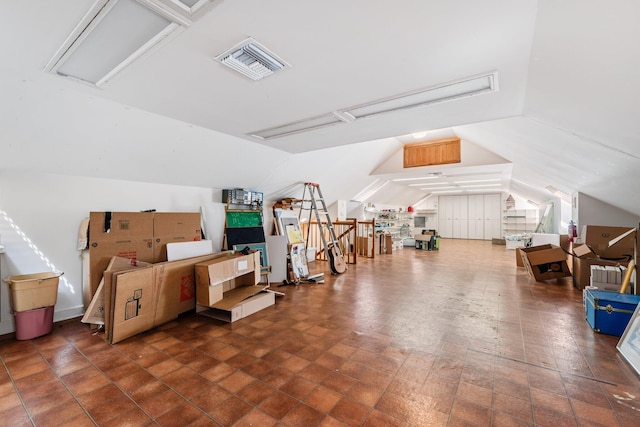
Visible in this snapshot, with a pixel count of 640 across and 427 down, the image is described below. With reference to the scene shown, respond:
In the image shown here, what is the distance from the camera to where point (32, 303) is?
278 cm

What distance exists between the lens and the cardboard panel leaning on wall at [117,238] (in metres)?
3.17

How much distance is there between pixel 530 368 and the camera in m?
2.32

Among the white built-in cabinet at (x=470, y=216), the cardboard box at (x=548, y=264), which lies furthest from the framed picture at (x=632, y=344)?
the white built-in cabinet at (x=470, y=216)

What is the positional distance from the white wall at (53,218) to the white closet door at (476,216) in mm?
14726

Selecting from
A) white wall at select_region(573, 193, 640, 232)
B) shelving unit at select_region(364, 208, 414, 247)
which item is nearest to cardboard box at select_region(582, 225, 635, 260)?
white wall at select_region(573, 193, 640, 232)

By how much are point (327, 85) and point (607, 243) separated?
17.3ft

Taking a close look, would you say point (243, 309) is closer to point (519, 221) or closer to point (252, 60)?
point (252, 60)

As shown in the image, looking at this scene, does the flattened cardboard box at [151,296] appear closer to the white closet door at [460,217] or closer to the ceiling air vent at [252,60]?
the ceiling air vent at [252,60]

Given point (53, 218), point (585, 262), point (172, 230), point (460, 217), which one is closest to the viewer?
point (53, 218)

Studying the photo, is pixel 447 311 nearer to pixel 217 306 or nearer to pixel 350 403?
pixel 350 403

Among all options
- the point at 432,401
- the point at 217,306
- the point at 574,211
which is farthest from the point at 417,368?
the point at 574,211

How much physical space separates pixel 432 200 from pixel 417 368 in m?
13.9

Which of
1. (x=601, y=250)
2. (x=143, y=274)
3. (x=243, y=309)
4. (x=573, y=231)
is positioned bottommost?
(x=243, y=309)

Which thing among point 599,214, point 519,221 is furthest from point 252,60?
point 519,221
